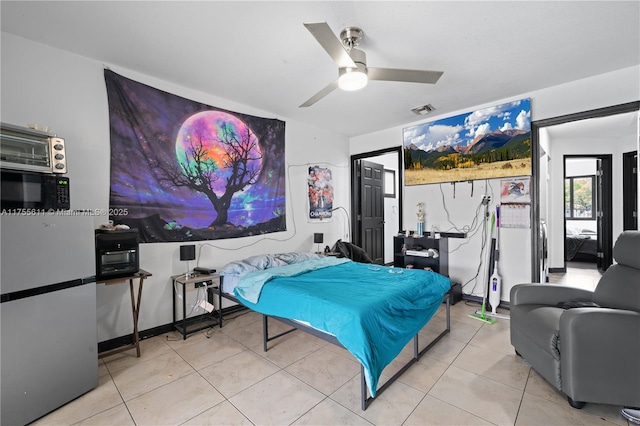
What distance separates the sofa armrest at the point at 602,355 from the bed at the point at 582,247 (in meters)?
5.55

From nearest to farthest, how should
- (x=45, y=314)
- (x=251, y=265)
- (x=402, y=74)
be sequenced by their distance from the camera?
(x=45, y=314) < (x=402, y=74) < (x=251, y=265)

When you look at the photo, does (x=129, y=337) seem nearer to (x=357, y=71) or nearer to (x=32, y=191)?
(x=32, y=191)

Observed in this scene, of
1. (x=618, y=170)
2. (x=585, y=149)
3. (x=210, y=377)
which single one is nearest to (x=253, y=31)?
(x=210, y=377)

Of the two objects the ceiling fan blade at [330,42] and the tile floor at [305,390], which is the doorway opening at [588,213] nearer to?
the tile floor at [305,390]

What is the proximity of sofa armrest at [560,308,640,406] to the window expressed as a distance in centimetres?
729

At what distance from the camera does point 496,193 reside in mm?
3775

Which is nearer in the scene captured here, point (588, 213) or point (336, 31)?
point (336, 31)

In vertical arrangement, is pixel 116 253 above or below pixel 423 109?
below

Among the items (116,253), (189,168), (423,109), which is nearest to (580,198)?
(423,109)

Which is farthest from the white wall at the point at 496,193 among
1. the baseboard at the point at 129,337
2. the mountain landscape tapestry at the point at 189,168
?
the baseboard at the point at 129,337

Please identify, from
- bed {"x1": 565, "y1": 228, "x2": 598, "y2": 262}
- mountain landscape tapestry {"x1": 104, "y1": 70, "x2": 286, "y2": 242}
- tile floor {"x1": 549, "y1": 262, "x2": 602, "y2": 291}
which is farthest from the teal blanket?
bed {"x1": 565, "y1": 228, "x2": 598, "y2": 262}

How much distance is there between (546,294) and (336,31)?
9.25 feet

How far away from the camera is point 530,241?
3.54 m

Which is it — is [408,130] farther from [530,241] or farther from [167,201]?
[167,201]
